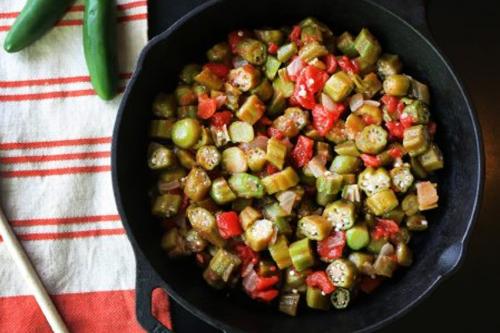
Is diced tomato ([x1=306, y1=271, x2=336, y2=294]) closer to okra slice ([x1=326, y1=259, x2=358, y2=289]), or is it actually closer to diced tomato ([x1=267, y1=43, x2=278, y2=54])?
okra slice ([x1=326, y1=259, x2=358, y2=289])

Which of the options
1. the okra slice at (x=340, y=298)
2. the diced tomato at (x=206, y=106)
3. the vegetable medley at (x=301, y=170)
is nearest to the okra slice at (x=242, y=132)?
the vegetable medley at (x=301, y=170)

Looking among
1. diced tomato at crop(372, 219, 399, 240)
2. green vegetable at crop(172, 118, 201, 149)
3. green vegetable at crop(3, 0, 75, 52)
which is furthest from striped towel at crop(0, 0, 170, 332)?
diced tomato at crop(372, 219, 399, 240)

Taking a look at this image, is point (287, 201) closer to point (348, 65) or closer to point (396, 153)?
point (396, 153)

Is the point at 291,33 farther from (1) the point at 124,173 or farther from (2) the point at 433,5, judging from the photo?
(1) the point at 124,173

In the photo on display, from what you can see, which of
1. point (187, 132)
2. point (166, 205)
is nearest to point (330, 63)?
point (187, 132)

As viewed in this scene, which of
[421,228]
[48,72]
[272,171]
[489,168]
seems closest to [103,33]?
[48,72]

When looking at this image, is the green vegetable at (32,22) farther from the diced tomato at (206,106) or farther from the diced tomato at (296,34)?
the diced tomato at (296,34)
